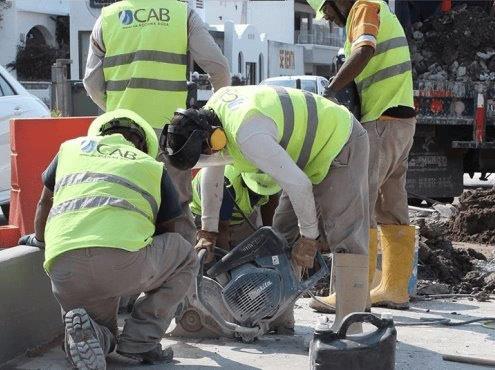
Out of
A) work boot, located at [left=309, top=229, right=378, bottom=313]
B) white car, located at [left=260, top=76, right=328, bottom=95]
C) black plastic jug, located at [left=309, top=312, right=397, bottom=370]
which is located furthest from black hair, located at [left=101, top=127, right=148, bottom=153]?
white car, located at [left=260, top=76, right=328, bottom=95]

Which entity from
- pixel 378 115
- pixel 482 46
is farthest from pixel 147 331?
pixel 482 46

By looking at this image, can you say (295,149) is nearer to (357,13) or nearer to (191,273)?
(191,273)

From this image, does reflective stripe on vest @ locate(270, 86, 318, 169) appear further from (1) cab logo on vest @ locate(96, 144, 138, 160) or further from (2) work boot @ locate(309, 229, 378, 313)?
(2) work boot @ locate(309, 229, 378, 313)

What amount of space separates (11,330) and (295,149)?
63.0 inches

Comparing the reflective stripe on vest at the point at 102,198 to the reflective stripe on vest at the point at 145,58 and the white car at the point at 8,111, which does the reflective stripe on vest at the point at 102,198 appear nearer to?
the reflective stripe on vest at the point at 145,58

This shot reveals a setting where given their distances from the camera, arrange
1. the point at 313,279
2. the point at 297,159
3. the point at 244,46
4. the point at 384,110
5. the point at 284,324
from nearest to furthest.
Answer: the point at 297,159
the point at 313,279
the point at 284,324
the point at 384,110
the point at 244,46

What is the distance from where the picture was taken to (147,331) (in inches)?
194

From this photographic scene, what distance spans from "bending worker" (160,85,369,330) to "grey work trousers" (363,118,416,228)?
→ 79 centimetres

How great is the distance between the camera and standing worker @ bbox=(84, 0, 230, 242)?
5863 millimetres

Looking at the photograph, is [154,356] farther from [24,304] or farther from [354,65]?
[354,65]

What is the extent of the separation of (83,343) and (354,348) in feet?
3.70

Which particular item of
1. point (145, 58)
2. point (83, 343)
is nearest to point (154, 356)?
point (83, 343)

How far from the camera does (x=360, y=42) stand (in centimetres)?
614

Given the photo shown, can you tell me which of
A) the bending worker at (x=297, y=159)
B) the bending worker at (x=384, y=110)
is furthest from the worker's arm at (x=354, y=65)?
the bending worker at (x=297, y=159)
